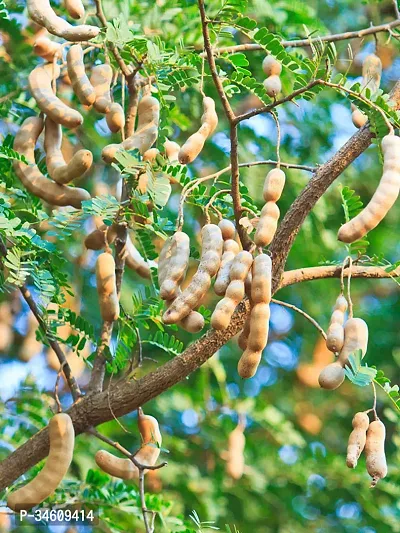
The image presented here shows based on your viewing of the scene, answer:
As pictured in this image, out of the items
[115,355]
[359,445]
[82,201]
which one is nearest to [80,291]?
[115,355]

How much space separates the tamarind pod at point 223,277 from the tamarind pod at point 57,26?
0.42 m

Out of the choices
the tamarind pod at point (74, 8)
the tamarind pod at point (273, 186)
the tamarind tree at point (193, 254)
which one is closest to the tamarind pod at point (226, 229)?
the tamarind tree at point (193, 254)

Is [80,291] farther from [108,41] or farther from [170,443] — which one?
[108,41]

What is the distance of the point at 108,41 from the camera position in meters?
1.82

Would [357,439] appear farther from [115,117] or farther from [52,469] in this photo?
[115,117]

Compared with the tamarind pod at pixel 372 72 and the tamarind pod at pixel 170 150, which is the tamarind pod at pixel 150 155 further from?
the tamarind pod at pixel 372 72

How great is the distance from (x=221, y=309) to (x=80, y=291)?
77.2 inches

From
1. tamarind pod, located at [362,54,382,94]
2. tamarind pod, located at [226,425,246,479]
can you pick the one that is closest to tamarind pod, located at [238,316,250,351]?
tamarind pod, located at [362,54,382,94]

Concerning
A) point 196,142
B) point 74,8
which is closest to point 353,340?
point 196,142

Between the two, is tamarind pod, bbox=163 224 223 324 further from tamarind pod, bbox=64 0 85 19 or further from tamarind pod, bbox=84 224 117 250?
tamarind pod, bbox=64 0 85 19

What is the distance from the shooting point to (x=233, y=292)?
1325 millimetres

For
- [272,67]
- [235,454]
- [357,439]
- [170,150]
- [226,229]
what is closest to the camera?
[357,439]

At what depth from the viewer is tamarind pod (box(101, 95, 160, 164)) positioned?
5.28 ft

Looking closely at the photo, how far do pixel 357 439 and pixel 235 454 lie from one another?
2005mm
